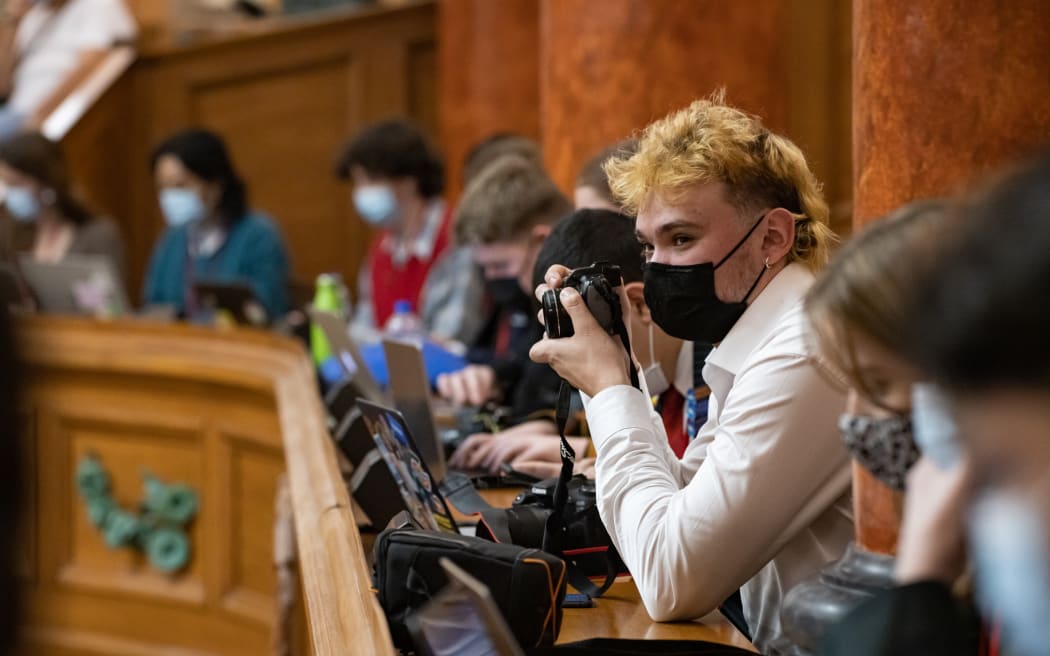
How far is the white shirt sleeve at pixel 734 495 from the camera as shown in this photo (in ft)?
5.81

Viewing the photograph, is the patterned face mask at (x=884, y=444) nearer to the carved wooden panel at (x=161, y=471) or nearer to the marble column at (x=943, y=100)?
the marble column at (x=943, y=100)

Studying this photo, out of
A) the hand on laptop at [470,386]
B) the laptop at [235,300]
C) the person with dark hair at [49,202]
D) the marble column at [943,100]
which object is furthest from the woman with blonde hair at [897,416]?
the person with dark hair at [49,202]

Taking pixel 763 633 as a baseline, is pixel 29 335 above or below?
above

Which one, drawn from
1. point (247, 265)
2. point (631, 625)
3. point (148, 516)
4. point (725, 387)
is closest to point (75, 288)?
point (247, 265)

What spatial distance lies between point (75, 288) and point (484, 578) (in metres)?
4.21

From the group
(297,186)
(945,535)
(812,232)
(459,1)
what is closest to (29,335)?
(945,535)

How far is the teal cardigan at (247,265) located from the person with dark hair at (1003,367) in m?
5.27

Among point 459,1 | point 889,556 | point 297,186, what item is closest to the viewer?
point 889,556

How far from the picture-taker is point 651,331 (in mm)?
2367

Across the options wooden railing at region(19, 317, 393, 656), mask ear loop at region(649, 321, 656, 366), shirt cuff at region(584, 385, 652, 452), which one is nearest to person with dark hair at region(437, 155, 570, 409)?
wooden railing at region(19, 317, 393, 656)

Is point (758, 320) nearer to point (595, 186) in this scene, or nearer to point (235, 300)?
point (595, 186)

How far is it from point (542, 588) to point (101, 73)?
687 centimetres

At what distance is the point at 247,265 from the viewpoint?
20.3ft

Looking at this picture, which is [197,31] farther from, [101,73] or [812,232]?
[812,232]
